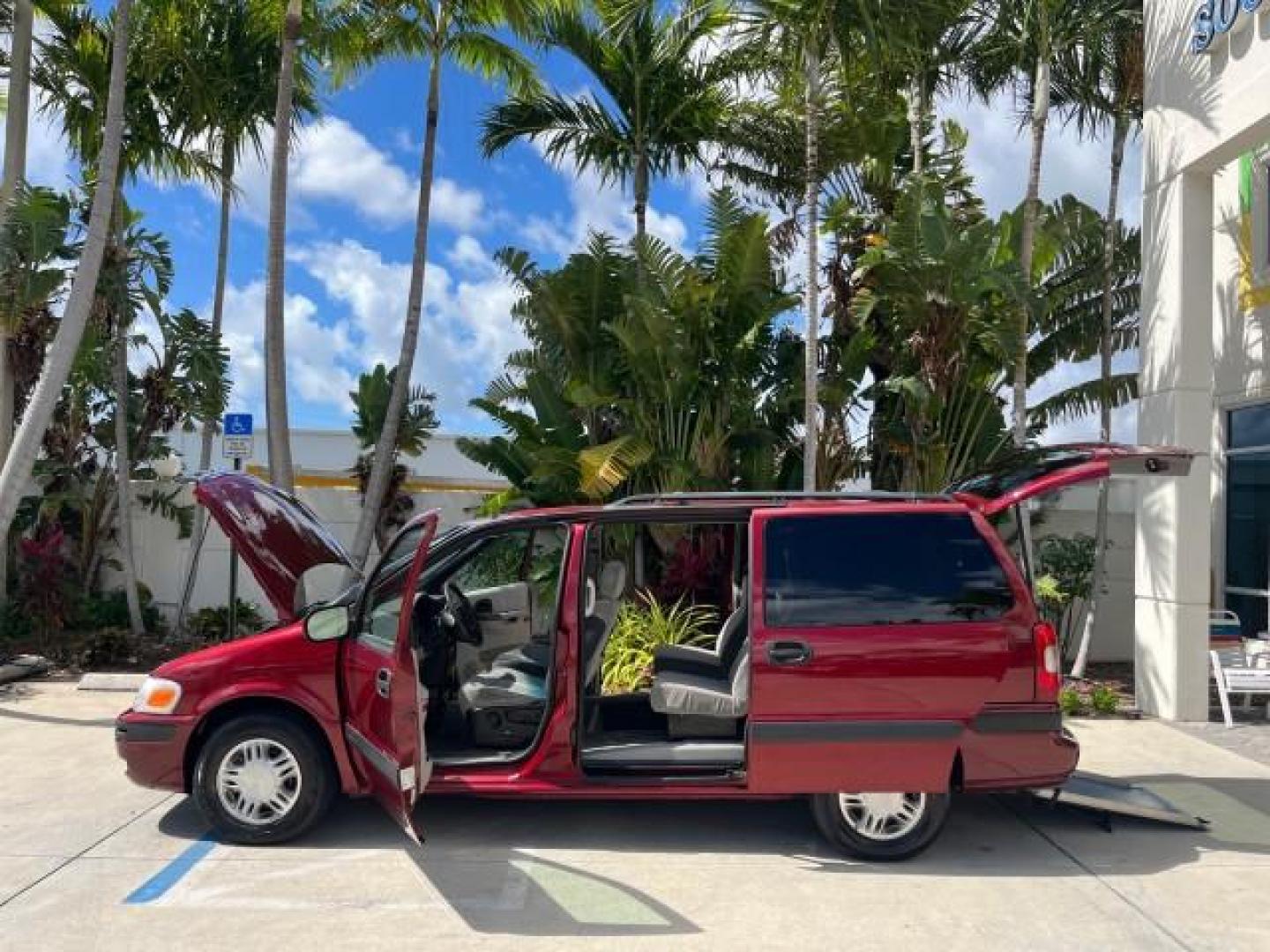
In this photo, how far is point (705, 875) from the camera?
5.42m

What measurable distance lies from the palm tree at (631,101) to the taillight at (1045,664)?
317 inches

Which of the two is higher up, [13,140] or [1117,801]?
[13,140]

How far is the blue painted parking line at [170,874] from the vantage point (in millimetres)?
5000

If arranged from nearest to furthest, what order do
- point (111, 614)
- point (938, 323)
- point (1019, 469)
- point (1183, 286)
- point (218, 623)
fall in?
point (1019, 469) < point (1183, 286) < point (938, 323) < point (218, 623) < point (111, 614)

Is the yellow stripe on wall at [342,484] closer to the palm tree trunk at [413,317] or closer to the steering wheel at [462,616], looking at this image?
the palm tree trunk at [413,317]

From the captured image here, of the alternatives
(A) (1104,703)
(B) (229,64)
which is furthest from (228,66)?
(A) (1104,703)

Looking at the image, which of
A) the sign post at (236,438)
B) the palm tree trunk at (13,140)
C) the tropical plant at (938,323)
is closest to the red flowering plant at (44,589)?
the palm tree trunk at (13,140)

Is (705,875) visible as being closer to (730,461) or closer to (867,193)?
(730,461)

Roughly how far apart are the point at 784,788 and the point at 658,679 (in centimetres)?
98

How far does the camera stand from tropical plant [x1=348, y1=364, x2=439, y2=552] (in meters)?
13.9

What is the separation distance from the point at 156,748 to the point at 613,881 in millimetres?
2447

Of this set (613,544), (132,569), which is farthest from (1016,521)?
(132,569)

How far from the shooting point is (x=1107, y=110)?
13000mm

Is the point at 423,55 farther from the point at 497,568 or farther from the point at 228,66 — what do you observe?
the point at 497,568
